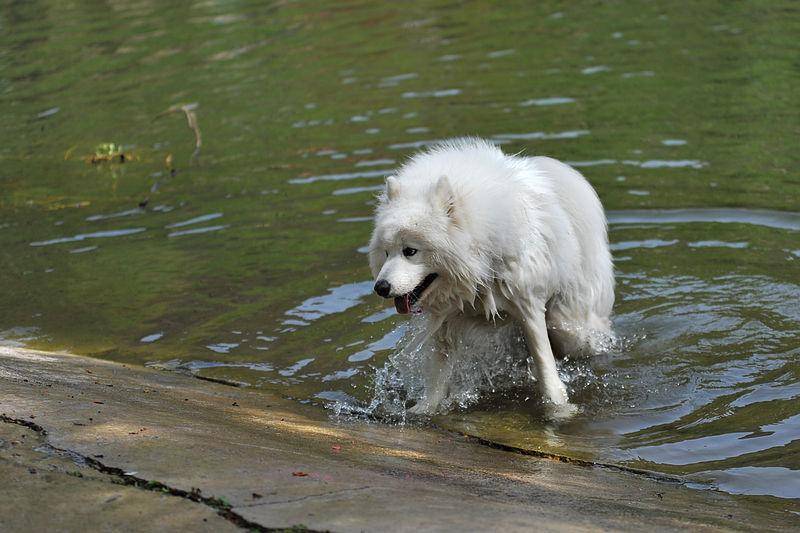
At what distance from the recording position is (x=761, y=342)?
25.0ft

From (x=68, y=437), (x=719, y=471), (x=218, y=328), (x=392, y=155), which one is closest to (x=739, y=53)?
(x=392, y=155)

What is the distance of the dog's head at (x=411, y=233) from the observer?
6.10 m

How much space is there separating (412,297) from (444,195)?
2.44 feet

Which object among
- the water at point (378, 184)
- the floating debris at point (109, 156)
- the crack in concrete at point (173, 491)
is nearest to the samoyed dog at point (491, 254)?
the water at point (378, 184)

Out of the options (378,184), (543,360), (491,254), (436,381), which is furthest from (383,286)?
(378,184)

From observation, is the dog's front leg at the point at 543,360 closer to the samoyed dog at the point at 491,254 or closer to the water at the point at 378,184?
the samoyed dog at the point at 491,254

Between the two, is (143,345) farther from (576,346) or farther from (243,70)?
(243,70)

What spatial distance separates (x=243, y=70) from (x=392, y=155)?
6.94 meters

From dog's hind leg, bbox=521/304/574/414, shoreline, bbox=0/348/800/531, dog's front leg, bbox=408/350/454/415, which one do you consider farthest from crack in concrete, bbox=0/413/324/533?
dog's hind leg, bbox=521/304/574/414

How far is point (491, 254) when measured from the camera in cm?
638

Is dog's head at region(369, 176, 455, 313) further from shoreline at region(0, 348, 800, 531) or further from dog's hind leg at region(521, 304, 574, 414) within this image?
shoreline at region(0, 348, 800, 531)

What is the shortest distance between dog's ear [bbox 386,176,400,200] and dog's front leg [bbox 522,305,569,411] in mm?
1298

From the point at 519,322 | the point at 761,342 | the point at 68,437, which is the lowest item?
the point at 761,342

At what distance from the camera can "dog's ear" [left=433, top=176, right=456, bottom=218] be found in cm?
608
